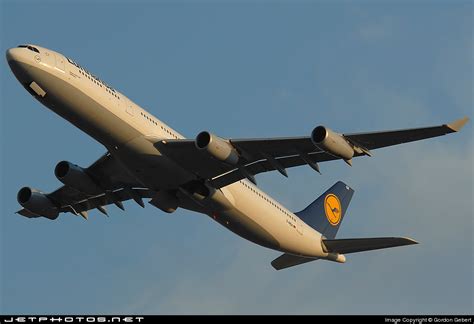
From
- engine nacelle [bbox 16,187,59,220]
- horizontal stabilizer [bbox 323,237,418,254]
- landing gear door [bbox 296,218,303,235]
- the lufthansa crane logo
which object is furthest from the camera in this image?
the lufthansa crane logo

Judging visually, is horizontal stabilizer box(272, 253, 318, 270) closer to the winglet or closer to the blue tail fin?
the blue tail fin

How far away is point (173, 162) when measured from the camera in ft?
134

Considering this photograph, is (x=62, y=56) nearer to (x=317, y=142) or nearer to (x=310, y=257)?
(x=317, y=142)

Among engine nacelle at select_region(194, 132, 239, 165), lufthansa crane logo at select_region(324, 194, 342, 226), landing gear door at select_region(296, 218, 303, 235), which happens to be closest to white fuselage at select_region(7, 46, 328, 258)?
engine nacelle at select_region(194, 132, 239, 165)

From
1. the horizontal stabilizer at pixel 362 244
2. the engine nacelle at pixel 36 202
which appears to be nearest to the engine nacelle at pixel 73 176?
the engine nacelle at pixel 36 202

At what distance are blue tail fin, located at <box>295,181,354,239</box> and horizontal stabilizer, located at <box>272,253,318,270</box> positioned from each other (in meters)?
2.16

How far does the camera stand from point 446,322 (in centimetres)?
2931

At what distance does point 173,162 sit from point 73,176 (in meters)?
5.90

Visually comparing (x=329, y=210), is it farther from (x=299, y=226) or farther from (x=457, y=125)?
(x=457, y=125)

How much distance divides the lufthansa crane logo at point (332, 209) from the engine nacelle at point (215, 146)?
15224 mm

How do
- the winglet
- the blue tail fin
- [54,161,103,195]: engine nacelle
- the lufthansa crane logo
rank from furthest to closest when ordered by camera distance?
the lufthansa crane logo, the blue tail fin, [54,161,103,195]: engine nacelle, the winglet

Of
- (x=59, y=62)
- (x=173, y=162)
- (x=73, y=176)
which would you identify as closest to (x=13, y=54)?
(x=59, y=62)

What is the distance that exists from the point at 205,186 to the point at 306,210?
11437mm

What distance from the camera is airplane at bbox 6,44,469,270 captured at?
37.9 meters
